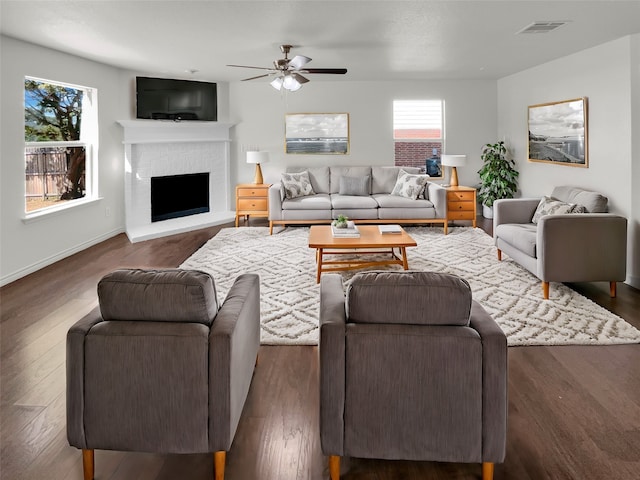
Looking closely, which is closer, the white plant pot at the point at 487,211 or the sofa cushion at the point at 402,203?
the sofa cushion at the point at 402,203

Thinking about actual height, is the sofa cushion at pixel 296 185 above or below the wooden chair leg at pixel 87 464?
above

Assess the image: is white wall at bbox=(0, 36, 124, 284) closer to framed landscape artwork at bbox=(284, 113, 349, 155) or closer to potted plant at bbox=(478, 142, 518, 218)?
framed landscape artwork at bbox=(284, 113, 349, 155)

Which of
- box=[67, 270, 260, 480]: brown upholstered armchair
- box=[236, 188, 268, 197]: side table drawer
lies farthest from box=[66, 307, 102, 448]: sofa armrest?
box=[236, 188, 268, 197]: side table drawer

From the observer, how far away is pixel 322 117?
8.47 metres

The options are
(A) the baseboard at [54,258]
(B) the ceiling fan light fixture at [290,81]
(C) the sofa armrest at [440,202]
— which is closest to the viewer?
(A) the baseboard at [54,258]

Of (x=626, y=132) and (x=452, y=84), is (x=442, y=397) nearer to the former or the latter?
(x=626, y=132)

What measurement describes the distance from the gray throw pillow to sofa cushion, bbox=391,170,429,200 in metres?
0.43

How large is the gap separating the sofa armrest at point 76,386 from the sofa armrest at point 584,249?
11.7 ft

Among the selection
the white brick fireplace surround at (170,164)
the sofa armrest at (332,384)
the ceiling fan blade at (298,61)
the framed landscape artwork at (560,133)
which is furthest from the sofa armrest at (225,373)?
the white brick fireplace surround at (170,164)

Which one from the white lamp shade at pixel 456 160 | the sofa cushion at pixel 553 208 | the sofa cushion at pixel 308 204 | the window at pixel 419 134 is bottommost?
the sofa cushion at pixel 553 208

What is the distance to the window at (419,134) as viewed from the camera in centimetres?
851

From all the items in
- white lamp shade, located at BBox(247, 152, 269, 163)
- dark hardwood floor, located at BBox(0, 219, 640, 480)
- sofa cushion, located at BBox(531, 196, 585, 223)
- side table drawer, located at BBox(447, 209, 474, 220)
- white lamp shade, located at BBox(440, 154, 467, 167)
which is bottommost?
dark hardwood floor, located at BBox(0, 219, 640, 480)

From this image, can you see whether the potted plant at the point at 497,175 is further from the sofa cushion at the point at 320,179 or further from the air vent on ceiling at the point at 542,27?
the air vent on ceiling at the point at 542,27

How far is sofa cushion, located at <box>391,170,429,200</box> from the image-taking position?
738 centimetres
